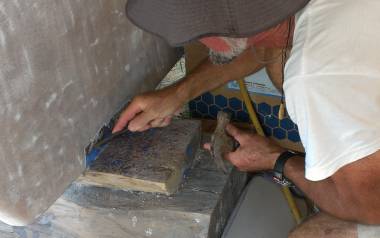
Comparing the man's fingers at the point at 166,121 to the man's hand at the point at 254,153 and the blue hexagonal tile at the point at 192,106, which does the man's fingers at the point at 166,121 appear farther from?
the blue hexagonal tile at the point at 192,106

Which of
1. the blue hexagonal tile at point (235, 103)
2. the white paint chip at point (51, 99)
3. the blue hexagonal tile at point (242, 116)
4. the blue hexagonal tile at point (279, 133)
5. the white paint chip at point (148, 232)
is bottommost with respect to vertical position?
the white paint chip at point (148, 232)

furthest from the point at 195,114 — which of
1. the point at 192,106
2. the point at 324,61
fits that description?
the point at 324,61

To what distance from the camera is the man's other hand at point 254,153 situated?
48.1 inches

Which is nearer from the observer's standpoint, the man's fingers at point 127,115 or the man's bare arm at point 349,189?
the man's bare arm at point 349,189

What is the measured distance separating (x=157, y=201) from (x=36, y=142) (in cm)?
40

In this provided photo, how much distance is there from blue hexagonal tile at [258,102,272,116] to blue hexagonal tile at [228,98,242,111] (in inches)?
2.8

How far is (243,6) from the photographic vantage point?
81 centimetres

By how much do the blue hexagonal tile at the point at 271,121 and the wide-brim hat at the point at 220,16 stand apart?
30.7 inches

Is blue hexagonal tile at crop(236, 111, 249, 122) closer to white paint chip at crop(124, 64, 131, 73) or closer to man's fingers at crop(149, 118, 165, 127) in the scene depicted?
man's fingers at crop(149, 118, 165, 127)

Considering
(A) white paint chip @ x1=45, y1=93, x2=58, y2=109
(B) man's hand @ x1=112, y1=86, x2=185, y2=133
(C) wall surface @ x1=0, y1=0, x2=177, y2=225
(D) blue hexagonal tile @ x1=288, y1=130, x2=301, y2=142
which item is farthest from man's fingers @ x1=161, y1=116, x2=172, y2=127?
(D) blue hexagonal tile @ x1=288, y1=130, x2=301, y2=142

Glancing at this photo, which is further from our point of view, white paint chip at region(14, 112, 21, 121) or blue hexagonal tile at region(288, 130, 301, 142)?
blue hexagonal tile at region(288, 130, 301, 142)

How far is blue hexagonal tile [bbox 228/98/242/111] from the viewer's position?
1640mm

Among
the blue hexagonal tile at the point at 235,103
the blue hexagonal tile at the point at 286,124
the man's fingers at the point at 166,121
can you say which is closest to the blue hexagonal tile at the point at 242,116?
the blue hexagonal tile at the point at 235,103

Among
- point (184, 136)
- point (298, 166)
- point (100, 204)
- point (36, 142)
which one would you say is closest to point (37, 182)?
point (36, 142)
